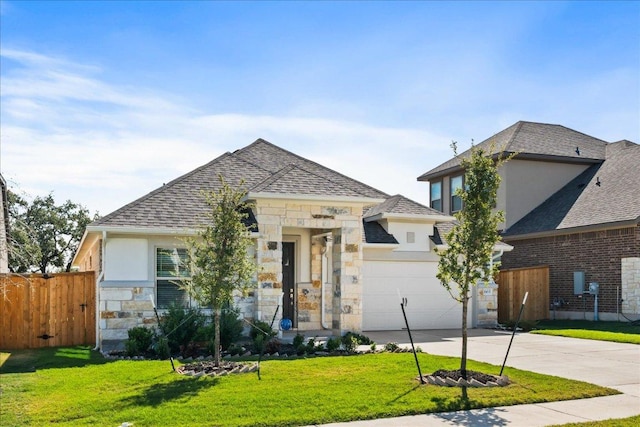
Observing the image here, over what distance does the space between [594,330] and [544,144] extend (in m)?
10.3

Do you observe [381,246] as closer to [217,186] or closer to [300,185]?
[300,185]

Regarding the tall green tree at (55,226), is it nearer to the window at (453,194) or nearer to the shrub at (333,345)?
the window at (453,194)

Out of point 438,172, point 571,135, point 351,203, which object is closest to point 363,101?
point 351,203

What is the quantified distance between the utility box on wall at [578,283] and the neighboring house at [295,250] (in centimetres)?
453

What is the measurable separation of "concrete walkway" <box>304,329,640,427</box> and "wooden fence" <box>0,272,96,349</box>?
284 inches

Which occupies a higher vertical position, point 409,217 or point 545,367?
point 409,217

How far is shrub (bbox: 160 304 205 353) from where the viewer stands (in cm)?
1301

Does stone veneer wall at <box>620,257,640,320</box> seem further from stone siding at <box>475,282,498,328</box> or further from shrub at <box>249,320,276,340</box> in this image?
shrub at <box>249,320,276,340</box>

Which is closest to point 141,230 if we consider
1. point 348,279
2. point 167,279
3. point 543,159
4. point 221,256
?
point 167,279

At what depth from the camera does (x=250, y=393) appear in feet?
28.6

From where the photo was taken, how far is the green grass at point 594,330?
15.8m

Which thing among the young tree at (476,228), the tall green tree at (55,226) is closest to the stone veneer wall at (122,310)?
the young tree at (476,228)

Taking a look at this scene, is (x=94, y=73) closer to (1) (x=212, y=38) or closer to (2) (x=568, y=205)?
(1) (x=212, y=38)

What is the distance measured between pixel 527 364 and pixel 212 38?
333 inches
